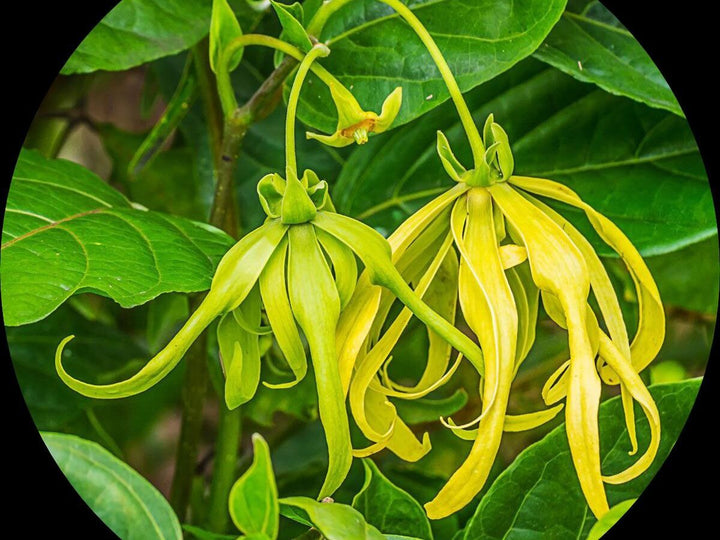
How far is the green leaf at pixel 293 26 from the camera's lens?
1.60 ft

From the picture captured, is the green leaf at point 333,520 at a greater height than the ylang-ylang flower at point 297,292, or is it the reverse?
the ylang-ylang flower at point 297,292

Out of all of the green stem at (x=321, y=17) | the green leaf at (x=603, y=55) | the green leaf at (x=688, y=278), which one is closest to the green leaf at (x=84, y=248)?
the green stem at (x=321, y=17)

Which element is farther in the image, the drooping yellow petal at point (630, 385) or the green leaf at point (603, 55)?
the green leaf at point (603, 55)

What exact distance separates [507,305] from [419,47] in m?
0.19

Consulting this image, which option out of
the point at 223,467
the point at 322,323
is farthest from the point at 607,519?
the point at 223,467

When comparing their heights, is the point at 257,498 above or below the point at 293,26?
below

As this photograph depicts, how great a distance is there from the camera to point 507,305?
43cm

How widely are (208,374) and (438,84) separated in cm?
27

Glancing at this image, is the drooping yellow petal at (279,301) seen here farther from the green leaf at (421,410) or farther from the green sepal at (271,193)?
the green leaf at (421,410)

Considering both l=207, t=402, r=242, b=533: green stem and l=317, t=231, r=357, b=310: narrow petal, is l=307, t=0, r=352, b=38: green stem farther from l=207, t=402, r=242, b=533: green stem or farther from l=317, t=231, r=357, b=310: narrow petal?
l=207, t=402, r=242, b=533: green stem

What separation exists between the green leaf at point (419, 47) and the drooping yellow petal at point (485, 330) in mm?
104

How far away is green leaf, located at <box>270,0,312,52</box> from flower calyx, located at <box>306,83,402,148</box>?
5cm

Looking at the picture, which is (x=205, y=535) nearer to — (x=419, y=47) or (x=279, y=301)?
(x=279, y=301)

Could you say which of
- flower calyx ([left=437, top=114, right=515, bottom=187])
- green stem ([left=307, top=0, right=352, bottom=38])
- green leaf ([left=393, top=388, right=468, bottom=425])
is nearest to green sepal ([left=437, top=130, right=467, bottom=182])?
flower calyx ([left=437, top=114, right=515, bottom=187])
